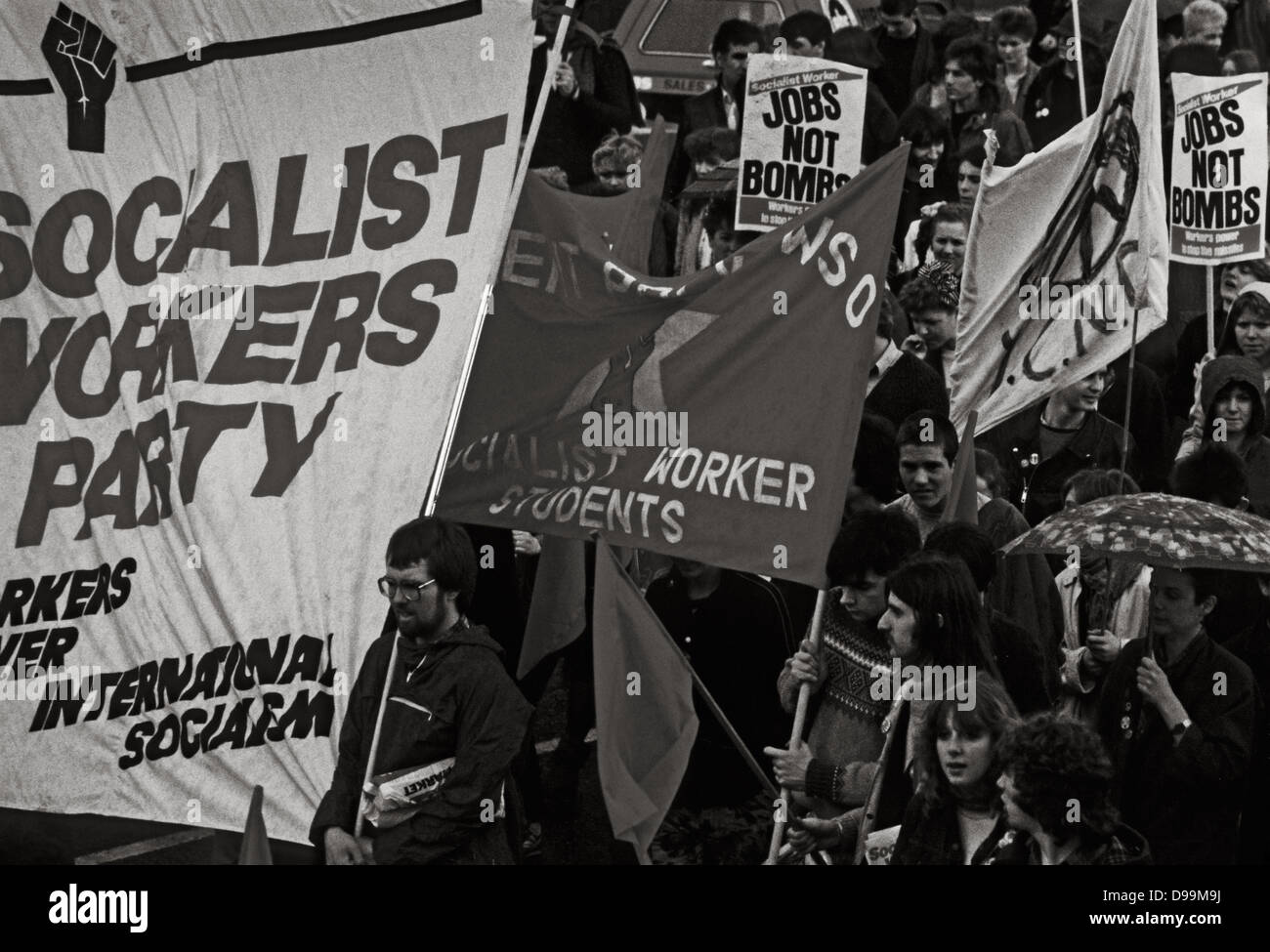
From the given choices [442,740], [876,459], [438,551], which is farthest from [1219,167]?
[442,740]

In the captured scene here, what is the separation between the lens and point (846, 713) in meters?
6.88

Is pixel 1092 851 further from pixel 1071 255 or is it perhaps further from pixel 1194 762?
pixel 1071 255

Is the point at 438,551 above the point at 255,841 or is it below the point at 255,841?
above

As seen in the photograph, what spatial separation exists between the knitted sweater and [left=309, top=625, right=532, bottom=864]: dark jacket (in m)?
1.01

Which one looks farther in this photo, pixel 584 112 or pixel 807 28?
pixel 584 112

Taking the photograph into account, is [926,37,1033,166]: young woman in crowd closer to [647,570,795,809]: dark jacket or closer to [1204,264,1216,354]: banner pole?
[1204,264,1216,354]: banner pole

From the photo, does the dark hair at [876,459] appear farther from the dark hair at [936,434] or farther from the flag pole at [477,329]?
the flag pole at [477,329]

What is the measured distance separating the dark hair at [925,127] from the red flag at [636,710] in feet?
20.9

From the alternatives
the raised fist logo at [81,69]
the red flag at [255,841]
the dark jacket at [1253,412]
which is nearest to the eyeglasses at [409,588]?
the red flag at [255,841]

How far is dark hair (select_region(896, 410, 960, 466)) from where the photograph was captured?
782 centimetres

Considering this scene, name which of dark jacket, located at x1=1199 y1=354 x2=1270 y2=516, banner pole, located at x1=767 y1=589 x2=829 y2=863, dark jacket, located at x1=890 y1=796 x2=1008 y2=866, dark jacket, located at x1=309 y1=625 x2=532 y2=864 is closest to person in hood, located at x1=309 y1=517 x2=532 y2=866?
dark jacket, located at x1=309 y1=625 x2=532 y2=864

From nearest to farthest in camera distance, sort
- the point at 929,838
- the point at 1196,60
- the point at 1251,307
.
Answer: the point at 929,838 → the point at 1251,307 → the point at 1196,60

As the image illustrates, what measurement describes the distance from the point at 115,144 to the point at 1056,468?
4294 mm

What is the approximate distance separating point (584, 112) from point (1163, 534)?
7.77 metres
